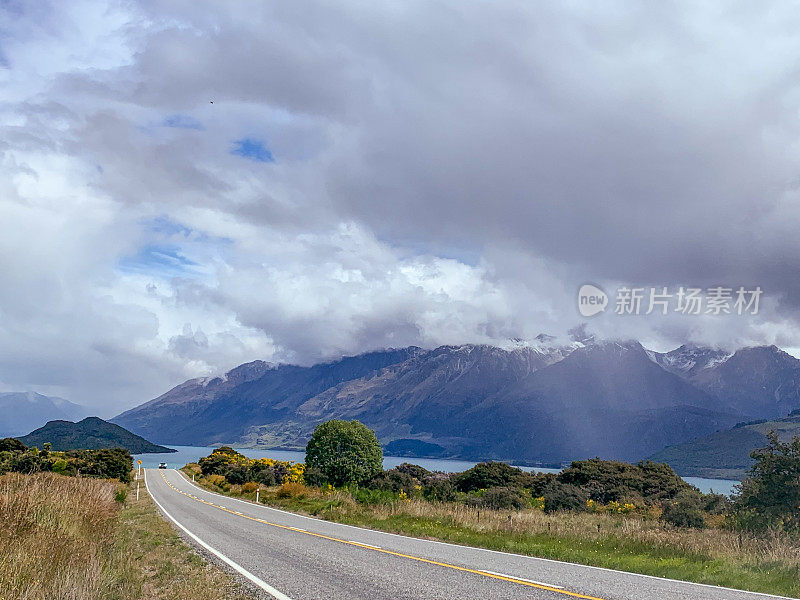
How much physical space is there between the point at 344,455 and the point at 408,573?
42128 mm

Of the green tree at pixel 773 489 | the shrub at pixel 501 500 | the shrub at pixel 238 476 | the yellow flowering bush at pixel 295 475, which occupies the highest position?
the green tree at pixel 773 489

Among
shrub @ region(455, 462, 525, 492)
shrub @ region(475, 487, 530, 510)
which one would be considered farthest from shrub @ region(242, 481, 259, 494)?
shrub @ region(475, 487, 530, 510)

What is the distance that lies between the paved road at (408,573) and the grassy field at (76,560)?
1.19 metres

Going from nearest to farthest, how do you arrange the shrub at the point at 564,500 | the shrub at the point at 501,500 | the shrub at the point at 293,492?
1. the shrub at the point at 501,500
2. the shrub at the point at 564,500
3. the shrub at the point at 293,492

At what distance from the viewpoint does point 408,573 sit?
38.9ft

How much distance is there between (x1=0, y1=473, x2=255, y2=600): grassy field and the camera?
8453mm

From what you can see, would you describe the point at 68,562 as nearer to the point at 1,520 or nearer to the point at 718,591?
the point at 1,520

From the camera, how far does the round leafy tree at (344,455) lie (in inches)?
2061

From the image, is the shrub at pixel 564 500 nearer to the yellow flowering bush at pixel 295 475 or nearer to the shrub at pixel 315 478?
the shrub at pixel 315 478

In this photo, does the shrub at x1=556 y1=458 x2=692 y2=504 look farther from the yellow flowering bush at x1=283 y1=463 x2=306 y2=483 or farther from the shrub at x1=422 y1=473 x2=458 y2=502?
the yellow flowering bush at x1=283 y1=463 x2=306 y2=483

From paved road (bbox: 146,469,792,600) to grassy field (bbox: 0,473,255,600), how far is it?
3.91ft

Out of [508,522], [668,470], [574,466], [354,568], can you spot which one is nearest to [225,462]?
[574,466]

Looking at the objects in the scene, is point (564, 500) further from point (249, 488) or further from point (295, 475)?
point (295, 475)

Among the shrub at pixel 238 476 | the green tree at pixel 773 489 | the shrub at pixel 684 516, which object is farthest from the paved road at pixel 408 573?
the shrub at pixel 238 476
